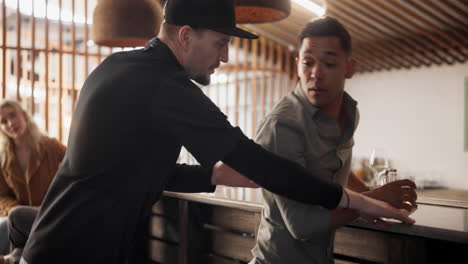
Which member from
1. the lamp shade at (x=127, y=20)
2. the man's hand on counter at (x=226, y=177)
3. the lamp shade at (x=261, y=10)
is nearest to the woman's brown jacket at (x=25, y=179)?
the lamp shade at (x=127, y=20)

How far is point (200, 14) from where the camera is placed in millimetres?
1175

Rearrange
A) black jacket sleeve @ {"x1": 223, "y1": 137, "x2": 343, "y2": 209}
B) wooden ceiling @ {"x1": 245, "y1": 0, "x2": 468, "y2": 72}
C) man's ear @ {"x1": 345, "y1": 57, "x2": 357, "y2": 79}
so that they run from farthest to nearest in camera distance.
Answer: wooden ceiling @ {"x1": 245, "y1": 0, "x2": 468, "y2": 72}
man's ear @ {"x1": 345, "y1": 57, "x2": 357, "y2": 79}
black jacket sleeve @ {"x1": 223, "y1": 137, "x2": 343, "y2": 209}

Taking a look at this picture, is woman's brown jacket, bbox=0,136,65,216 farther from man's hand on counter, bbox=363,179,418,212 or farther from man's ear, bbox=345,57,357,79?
man's hand on counter, bbox=363,179,418,212

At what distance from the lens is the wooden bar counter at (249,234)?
1471mm

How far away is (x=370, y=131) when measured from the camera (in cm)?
898

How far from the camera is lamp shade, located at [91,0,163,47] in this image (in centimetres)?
268

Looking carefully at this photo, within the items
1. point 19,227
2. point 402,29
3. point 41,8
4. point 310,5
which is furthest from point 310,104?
point 41,8

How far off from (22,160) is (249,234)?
228 cm

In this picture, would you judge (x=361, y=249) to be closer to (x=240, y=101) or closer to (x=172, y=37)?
(x=172, y=37)

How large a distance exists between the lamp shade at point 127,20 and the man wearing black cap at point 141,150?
1.55m

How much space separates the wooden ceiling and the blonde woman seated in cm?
436

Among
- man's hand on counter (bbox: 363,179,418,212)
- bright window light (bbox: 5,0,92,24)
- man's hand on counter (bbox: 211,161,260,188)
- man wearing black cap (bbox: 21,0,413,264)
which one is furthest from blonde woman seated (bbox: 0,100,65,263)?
bright window light (bbox: 5,0,92,24)

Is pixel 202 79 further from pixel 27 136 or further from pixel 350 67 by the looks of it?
pixel 27 136

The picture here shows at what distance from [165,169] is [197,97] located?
0.70 ft
